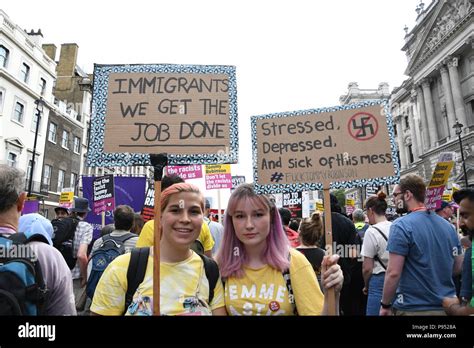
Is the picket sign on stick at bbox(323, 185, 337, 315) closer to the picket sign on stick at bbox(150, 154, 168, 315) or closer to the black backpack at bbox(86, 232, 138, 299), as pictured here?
the picket sign on stick at bbox(150, 154, 168, 315)

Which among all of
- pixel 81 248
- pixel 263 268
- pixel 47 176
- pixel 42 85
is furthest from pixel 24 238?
pixel 42 85

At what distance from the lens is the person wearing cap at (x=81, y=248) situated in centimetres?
482

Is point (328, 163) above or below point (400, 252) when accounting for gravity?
above

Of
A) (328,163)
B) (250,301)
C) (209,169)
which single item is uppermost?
(209,169)

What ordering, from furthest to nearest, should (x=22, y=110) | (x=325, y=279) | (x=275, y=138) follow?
(x=22, y=110)
(x=275, y=138)
(x=325, y=279)

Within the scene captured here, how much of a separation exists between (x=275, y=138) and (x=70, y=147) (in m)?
32.7

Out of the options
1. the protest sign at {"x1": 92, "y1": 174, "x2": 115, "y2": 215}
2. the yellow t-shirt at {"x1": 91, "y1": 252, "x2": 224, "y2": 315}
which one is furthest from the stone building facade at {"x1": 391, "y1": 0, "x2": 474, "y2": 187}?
the yellow t-shirt at {"x1": 91, "y1": 252, "x2": 224, "y2": 315}

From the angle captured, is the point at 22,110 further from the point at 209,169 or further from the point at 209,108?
the point at 209,108

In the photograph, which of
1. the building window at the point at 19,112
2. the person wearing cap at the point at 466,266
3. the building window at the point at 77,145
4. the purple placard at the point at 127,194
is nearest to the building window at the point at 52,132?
the building window at the point at 77,145

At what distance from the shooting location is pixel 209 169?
971cm

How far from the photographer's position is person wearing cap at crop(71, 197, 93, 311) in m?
4.82

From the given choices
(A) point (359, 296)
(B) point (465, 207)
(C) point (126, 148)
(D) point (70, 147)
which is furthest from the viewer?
(D) point (70, 147)

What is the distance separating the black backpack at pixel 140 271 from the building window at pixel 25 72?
28935mm
